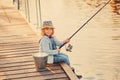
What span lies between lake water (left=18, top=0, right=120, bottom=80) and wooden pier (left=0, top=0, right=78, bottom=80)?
91.7 inches

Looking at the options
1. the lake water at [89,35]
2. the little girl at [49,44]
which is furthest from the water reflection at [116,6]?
the little girl at [49,44]

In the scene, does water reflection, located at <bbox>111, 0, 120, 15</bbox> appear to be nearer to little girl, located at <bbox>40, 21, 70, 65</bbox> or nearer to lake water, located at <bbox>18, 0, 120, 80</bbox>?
lake water, located at <bbox>18, 0, 120, 80</bbox>

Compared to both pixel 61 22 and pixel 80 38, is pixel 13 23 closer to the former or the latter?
pixel 80 38

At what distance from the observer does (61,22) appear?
21984 millimetres

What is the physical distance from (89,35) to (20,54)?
9.42 meters

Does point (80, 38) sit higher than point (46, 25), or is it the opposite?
point (46, 25)

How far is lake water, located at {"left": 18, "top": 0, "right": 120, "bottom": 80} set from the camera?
41.9ft

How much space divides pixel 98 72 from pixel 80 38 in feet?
16.7

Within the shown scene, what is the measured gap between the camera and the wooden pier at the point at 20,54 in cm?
741

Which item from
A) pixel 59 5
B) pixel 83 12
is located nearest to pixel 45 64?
pixel 83 12

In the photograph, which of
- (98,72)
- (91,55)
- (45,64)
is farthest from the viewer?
(91,55)

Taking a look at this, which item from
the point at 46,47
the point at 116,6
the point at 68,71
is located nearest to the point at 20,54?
the point at 46,47

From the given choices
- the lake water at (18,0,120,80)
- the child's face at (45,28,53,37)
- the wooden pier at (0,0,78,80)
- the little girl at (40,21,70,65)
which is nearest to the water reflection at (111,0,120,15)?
the lake water at (18,0,120,80)

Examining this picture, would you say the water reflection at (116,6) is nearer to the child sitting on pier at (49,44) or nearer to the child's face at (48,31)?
the child sitting on pier at (49,44)
